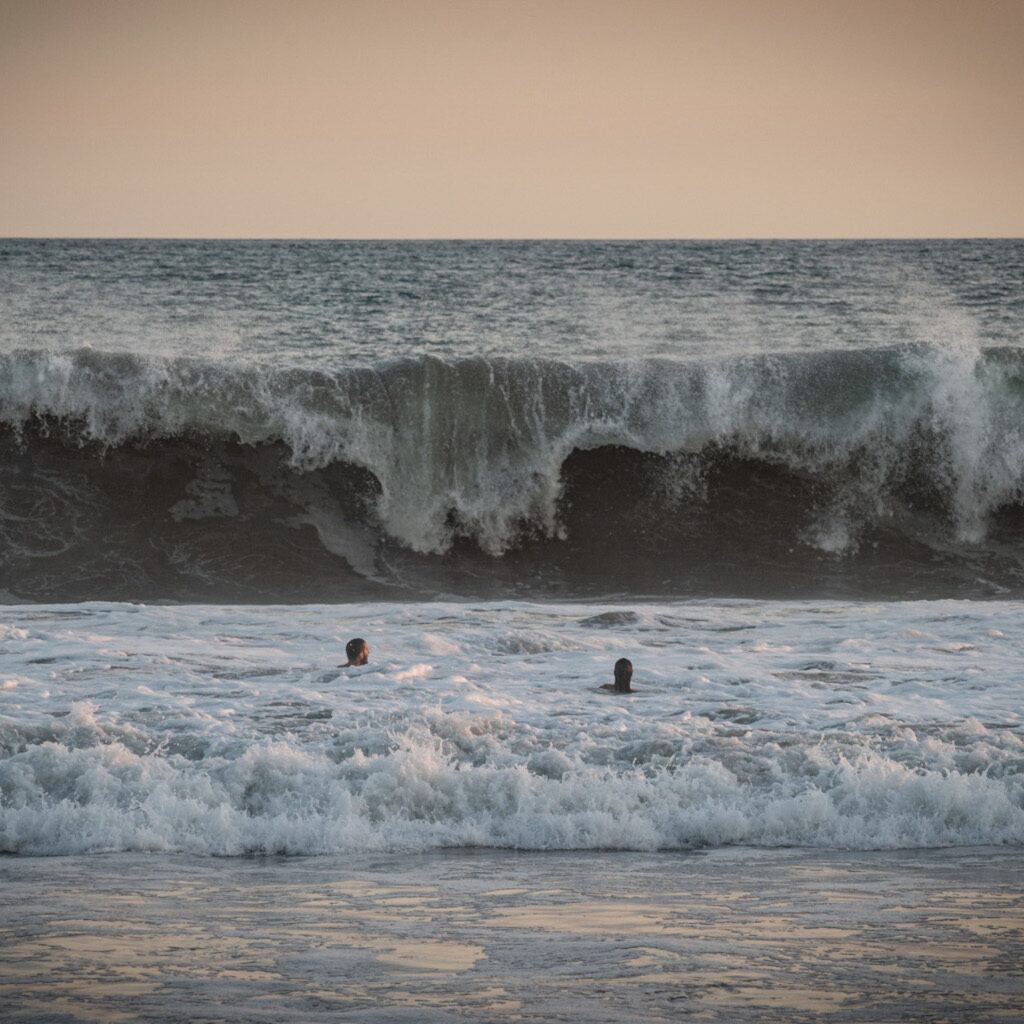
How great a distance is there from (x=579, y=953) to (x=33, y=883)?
278cm

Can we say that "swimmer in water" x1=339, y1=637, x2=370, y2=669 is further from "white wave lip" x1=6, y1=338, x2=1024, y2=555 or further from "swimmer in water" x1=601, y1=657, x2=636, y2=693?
"white wave lip" x1=6, y1=338, x2=1024, y2=555

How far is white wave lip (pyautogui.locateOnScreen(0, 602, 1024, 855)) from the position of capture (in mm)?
7551

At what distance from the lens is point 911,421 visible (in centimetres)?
1911

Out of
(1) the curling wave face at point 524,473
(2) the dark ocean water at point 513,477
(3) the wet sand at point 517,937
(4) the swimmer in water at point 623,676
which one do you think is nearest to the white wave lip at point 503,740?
(4) the swimmer in water at point 623,676

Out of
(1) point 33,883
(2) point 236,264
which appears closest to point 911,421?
(1) point 33,883

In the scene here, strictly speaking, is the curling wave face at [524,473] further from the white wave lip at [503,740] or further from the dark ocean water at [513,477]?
the white wave lip at [503,740]

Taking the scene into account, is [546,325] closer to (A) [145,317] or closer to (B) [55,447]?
(A) [145,317]

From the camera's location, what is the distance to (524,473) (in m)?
18.1

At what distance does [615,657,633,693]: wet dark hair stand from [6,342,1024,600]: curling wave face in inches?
237

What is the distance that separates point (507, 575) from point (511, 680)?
249 inches

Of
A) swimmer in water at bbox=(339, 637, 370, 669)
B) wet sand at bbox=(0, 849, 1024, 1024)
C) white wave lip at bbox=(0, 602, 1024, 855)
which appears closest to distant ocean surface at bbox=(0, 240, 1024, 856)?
white wave lip at bbox=(0, 602, 1024, 855)

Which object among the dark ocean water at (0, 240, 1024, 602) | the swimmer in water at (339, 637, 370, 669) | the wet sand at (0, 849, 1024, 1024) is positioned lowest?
the wet sand at (0, 849, 1024, 1024)

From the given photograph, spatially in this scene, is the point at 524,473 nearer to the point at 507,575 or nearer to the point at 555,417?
the point at 555,417

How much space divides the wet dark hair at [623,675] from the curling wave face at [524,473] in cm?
603
